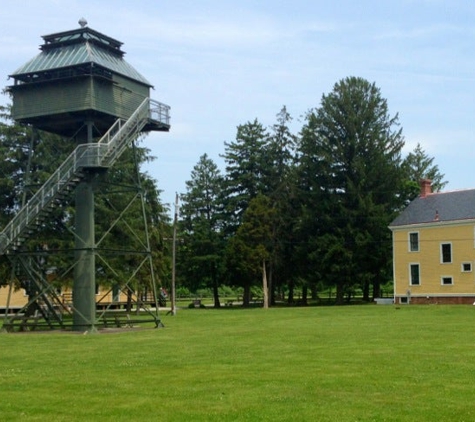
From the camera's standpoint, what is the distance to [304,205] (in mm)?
73625

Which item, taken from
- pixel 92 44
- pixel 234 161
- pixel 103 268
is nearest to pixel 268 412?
pixel 92 44

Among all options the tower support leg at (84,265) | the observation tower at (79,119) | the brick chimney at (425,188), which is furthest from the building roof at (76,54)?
the brick chimney at (425,188)

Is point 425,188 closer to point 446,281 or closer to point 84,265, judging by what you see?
point 446,281

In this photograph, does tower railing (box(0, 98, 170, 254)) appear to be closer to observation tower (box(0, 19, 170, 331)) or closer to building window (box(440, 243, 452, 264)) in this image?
observation tower (box(0, 19, 170, 331))

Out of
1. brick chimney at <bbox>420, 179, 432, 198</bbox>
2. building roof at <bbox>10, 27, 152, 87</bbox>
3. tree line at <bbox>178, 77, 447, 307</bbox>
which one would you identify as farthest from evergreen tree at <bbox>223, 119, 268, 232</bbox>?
building roof at <bbox>10, 27, 152, 87</bbox>

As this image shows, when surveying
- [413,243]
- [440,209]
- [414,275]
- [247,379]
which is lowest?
[247,379]

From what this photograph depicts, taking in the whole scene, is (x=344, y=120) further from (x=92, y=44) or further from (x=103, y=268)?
(x=92, y=44)

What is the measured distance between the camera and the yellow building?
5925 centimetres

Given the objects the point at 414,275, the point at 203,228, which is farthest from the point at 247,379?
the point at 203,228

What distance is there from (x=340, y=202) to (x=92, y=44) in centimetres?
3947

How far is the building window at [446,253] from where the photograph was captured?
6042cm

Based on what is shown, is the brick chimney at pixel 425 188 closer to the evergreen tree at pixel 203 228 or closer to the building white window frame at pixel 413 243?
the building white window frame at pixel 413 243

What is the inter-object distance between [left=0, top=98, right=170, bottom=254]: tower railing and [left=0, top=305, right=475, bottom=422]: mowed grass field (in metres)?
8.91

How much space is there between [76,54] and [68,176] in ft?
19.3
